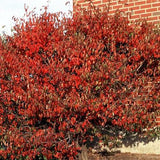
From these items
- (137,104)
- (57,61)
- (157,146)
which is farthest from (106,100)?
(157,146)

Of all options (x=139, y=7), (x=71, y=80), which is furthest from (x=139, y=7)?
(x=71, y=80)

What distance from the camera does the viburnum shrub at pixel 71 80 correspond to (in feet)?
18.1

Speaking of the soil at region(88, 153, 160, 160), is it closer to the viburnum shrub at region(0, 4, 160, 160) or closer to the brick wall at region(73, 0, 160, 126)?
the viburnum shrub at region(0, 4, 160, 160)

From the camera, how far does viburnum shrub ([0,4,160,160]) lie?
5.51m

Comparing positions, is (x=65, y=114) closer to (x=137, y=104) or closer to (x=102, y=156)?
(x=137, y=104)

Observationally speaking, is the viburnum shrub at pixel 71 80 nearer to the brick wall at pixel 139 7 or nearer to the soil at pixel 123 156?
the soil at pixel 123 156

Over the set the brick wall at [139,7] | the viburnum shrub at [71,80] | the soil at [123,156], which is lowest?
the soil at [123,156]

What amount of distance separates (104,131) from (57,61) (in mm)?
2186

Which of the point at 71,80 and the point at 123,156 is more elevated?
the point at 71,80

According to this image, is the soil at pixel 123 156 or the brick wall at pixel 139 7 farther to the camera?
the brick wall at pixel 139 7

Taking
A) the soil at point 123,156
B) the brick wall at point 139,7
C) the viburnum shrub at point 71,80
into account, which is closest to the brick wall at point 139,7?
the brick wall at point 139,7

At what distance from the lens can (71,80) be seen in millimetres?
5477

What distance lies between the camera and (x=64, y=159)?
6.53 metres

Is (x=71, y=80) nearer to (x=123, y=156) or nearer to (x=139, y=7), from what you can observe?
(x=123, y=156)
